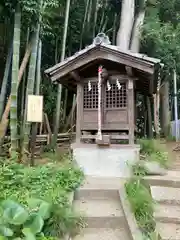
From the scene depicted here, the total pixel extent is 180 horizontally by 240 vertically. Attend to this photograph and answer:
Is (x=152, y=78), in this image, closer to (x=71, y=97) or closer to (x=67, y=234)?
(x=67, y=234)

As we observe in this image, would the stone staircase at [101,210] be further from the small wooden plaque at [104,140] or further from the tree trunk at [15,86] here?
the tree trunk at [15,86]

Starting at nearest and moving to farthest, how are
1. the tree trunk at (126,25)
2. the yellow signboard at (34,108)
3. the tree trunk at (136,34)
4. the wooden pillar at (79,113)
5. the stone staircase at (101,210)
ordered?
the stone staircase at (101,210), the yellow signboard at (34,108), the wooden pillar at (79,113), the tree trunk at (126,25), the tree trunk at (136,34)

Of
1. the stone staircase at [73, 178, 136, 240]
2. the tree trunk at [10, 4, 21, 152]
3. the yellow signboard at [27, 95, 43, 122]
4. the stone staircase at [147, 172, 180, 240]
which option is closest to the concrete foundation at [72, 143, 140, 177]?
the stone staircase at [73, 178, 136, 240]

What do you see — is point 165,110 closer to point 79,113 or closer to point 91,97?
point 91,97

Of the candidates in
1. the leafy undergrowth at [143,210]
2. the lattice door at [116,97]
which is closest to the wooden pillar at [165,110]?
the lattice door at [116,97]

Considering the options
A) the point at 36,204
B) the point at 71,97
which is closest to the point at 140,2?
the point at 71,97

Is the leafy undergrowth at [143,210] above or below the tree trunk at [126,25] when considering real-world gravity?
below

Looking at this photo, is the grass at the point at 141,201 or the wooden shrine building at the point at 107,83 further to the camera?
the wooden shrine building at the point at 107,83

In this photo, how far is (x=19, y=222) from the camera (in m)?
2.83

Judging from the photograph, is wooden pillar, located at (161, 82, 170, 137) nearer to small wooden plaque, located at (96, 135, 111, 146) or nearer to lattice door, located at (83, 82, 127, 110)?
lattice door, located at (83, 82, 127, 110)

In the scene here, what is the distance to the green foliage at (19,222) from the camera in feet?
8.88

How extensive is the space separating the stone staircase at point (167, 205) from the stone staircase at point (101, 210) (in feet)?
1.84

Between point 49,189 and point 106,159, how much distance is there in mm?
1892

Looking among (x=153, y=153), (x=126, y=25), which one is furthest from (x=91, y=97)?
(x=126, y=25)
